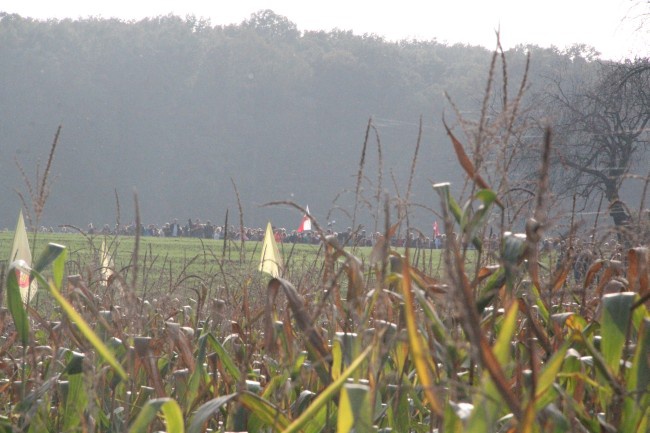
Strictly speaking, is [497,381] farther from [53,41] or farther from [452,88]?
[53,41]

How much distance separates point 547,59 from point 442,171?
70.3 feet

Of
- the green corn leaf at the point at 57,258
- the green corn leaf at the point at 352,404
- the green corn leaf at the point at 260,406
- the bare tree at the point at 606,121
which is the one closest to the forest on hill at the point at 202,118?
the bare tree at the point at 606,121

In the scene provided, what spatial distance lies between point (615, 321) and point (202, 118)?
8981 centimetres

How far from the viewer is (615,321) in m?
1.69

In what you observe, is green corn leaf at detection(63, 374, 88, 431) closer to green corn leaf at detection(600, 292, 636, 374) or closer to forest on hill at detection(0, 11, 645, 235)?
green corn leaf at detection(600, 292, 636, 374)

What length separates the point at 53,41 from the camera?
97.6m

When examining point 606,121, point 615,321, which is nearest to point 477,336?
point 615,321

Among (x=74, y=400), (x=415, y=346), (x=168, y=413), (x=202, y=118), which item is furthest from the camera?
(x=202, y=118)

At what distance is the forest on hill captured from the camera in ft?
277

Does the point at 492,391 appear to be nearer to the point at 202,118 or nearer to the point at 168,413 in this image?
the point at 168,413

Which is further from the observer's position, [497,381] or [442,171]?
[442,171]

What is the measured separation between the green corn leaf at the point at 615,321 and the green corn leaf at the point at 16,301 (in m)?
1.03

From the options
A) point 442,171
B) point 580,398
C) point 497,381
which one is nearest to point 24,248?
point 580,398

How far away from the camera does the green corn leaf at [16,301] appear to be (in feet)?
5.97
